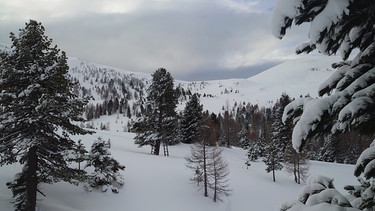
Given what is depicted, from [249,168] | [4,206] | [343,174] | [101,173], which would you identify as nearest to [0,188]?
[4,206]

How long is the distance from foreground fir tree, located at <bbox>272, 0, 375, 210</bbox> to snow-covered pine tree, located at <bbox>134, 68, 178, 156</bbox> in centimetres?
3975

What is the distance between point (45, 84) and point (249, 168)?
37781mm

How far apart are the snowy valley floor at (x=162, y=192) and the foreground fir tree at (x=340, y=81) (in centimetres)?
2012

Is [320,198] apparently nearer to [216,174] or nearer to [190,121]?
[216,174]

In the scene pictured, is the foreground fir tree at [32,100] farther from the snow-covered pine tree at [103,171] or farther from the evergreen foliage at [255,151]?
the evergreen foliage at [255,151]

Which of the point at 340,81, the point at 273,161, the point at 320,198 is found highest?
the point at 340,81

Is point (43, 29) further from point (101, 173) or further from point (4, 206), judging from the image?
point (101, 173)

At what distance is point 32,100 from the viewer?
55.8 ft

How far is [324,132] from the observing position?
273 cm

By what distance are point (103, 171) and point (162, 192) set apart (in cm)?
585

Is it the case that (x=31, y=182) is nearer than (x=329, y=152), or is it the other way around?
(x=31, y=182)

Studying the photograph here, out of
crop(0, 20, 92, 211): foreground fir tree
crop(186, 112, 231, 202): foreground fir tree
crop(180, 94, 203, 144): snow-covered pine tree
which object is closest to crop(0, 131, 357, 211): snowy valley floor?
crop(186, 112, 231, 202): foreground fir tree

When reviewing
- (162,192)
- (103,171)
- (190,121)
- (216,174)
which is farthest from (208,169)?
(190,121)

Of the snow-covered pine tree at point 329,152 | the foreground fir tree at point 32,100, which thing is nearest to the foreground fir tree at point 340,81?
the foreground fir tree at point 32,100
